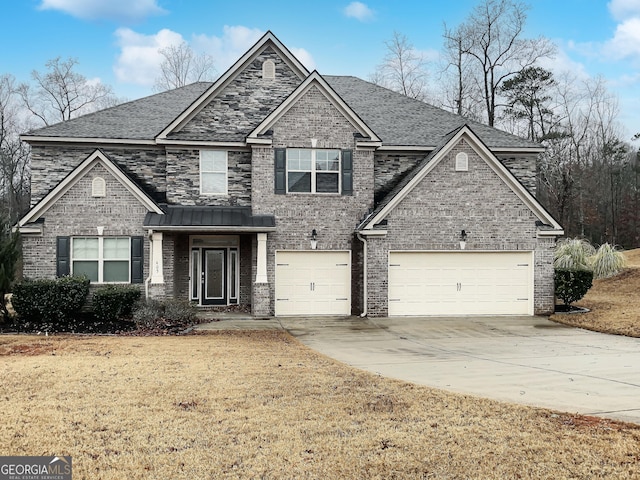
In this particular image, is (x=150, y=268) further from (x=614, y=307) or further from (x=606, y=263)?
(x=606, y=263)

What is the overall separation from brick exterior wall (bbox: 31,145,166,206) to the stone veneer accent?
1.59 m

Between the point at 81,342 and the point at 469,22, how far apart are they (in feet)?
126

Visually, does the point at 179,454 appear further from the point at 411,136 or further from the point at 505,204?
the point at 411,136

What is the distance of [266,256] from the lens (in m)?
18.3

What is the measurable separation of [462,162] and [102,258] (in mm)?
12115

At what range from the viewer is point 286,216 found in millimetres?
18562

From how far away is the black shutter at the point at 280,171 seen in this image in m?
18.5

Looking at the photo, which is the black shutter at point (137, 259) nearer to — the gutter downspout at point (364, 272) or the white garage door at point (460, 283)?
the gutter downspout at point (364, 272)

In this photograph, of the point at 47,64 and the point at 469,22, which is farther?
the point at 47,64

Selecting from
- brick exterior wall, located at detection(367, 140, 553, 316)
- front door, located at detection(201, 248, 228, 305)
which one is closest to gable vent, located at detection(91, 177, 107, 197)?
front door, located at detection(201, 248, 228, 305)

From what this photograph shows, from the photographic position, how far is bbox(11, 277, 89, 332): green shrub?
1594cm

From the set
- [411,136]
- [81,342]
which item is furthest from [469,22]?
[81,342]

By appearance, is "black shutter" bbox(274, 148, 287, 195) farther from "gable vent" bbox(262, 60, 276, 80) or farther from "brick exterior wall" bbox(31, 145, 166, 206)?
"brick exterior wall" bbox(31, 145, 166, 206)

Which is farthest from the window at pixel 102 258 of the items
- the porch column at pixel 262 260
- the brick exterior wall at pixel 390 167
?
the brick exterior wall at pixel 390 167
